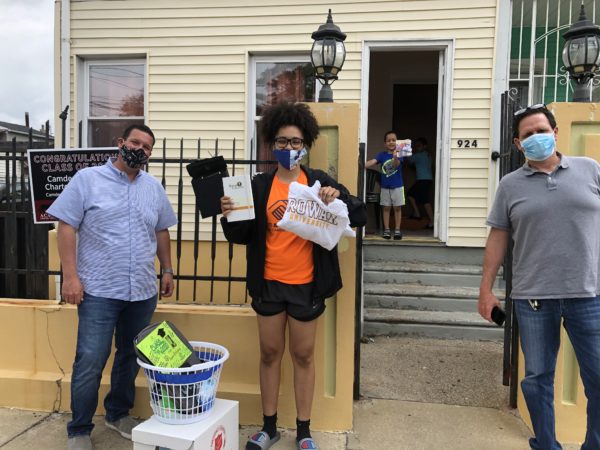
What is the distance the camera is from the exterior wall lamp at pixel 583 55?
126 inches

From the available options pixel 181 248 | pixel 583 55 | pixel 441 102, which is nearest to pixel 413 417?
pixel 583 55

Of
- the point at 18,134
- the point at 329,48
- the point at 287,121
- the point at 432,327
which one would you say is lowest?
the point at 432,327

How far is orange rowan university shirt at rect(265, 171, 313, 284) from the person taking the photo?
2750 mm

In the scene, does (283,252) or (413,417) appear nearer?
(283,252)

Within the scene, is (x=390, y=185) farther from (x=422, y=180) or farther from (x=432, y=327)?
(x=432, y=327)

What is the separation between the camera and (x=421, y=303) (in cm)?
549

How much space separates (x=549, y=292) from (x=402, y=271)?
348 cm

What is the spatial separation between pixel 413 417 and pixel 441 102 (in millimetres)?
4332

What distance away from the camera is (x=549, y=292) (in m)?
2.40

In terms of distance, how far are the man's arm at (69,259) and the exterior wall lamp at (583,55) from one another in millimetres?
3341

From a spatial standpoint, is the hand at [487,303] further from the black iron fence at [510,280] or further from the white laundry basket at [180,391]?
the white laundry basket at [180,391]

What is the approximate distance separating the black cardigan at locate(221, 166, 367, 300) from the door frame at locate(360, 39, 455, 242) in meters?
3.78

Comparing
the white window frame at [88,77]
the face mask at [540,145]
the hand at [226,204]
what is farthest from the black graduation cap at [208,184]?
the white window frame at [88,77]

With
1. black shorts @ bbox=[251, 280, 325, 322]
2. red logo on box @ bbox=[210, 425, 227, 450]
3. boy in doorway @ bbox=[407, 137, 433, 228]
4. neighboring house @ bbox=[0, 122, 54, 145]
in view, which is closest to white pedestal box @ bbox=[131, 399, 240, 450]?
red logo on box @ bbox=[210, 425, 227, 450]
